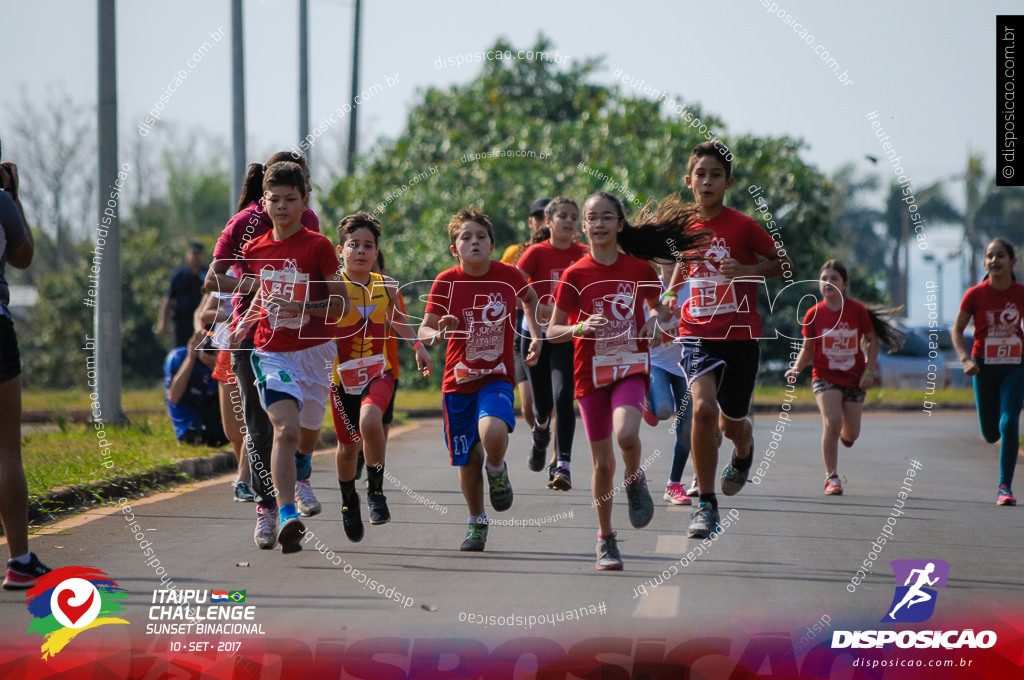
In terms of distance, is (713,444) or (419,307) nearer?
(713,444)

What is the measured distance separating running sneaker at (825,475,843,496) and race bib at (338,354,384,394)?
13.4 feet

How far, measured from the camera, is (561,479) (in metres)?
9.94

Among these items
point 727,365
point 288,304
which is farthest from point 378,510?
point 727,365

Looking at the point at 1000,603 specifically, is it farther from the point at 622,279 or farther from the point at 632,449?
the point at 622,279

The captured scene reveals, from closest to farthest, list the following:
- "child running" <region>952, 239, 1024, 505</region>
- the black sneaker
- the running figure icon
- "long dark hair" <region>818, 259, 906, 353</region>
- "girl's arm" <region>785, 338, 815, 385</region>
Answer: the running figure icon < the black sneaker < "child running" <region>952, 239, 1024, 505</region> < "girl's arm" <region>785, 338, 815, 385</region> < "long dark hair" <region>818, 259, 906, 353</region>

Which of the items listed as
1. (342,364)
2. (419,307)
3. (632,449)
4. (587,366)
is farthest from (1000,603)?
(419,307)

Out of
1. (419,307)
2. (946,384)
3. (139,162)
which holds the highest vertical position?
(139,162)

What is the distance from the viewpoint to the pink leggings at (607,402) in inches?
267

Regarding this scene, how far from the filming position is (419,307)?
2016cm

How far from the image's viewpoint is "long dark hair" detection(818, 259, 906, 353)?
1083 centimetres

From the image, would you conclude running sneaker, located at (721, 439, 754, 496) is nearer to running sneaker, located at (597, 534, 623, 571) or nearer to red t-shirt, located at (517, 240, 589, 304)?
running sneaker, located at (597, 534, 623, 571)

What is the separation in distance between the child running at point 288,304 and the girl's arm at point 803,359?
4415 millimetres

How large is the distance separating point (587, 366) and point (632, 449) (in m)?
0.51

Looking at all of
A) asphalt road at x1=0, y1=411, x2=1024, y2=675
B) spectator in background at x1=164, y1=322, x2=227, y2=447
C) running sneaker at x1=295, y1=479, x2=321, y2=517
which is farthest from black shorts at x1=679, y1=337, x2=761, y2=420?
spectator in background at x1=164, y1=322, x2=227, y2=447
